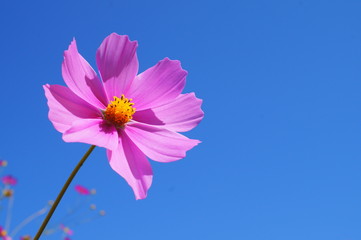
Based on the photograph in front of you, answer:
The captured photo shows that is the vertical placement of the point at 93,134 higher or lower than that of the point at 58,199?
higher

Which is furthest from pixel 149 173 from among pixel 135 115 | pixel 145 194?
pixel 135 115

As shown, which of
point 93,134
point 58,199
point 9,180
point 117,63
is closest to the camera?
point 58,199

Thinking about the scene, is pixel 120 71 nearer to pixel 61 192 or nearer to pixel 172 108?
pixel 172 108

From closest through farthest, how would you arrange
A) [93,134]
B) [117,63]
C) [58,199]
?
[58,199], [93,134], [117,63]

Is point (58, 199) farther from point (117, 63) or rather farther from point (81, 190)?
point (81, 190)

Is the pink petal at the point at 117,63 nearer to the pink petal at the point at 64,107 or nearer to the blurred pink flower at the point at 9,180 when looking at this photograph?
the pink petal at the point at 64,107

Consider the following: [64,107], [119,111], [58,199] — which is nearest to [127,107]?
[119,111]

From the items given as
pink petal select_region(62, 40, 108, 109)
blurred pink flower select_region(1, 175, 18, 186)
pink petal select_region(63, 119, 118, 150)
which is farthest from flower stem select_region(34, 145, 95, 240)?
blurred pink flower select_region(1, 175, 18, 186)

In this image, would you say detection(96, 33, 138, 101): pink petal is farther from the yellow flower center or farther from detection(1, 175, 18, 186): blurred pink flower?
detection(1, 175, 18, 186): blurred pink flower

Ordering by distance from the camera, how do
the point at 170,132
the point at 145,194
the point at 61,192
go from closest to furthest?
1. the point at 61,192
2. the point at 145,194
3. the point at 170,132
